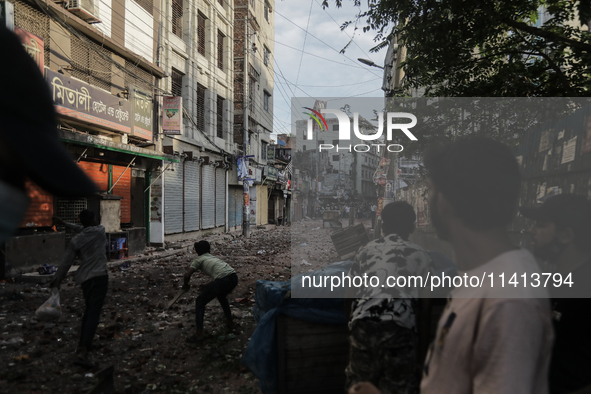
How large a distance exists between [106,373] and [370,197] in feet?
9.83

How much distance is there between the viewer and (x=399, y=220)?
9.82ft

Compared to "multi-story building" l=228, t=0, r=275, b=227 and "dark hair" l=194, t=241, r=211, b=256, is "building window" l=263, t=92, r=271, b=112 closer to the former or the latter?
"multi-story building" l=228, t=0, r=275, b=227

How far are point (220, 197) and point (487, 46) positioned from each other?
62.9 feet

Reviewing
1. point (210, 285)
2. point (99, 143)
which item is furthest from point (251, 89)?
point (210, 285)

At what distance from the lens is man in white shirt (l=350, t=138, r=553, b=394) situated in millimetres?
1098

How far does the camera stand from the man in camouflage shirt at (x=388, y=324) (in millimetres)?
2459

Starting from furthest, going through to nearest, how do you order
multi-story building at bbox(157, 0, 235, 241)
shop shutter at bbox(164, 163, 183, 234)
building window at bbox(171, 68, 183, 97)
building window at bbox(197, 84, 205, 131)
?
building window at bbox(197, 84, 205, 131) → building window at bbox(171, 68, 183, 97) → multi-story building at bbox(157, 0, 235, 241) → shop shutter at bbox(164, 163, 183, 234)

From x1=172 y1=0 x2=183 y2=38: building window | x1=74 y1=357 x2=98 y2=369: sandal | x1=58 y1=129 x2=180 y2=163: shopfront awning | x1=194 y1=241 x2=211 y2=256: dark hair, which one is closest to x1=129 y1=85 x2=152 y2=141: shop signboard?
x1=58 y1=129 x2=180 y2=163: shopfront awning

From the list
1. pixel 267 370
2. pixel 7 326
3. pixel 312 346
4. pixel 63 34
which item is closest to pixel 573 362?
pixel 312 346

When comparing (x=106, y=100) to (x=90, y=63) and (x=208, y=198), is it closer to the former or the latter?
(x=90, y=63)

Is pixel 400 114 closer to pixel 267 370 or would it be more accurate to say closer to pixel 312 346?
pixel 312 346

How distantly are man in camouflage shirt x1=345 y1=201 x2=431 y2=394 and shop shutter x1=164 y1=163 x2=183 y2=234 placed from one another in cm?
1505

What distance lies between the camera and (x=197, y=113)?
2066 cm

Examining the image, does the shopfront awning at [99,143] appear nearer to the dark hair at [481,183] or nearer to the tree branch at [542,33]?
the tree branch at [542,33]
